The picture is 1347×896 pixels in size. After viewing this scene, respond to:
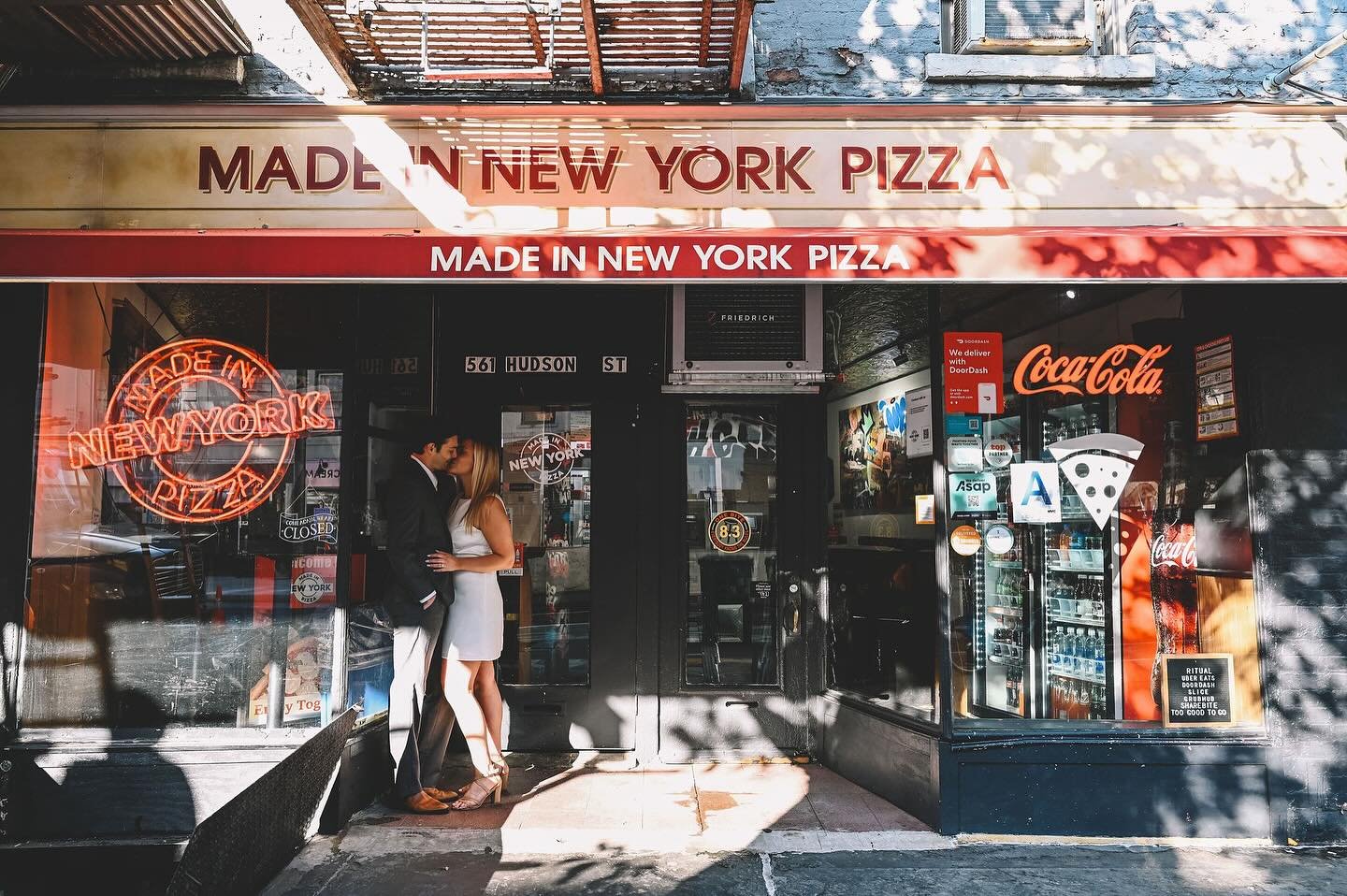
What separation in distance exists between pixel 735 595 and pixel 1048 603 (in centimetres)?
197

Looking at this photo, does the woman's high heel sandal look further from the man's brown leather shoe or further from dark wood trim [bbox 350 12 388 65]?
dark wood trim [bbox 350 12 388 65]

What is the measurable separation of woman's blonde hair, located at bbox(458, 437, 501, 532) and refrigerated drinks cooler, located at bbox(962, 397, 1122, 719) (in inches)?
109

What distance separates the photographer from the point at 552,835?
190 inches

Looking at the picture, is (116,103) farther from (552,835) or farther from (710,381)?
(552,835)

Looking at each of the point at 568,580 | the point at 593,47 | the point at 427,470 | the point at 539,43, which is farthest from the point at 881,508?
the point at 539,43

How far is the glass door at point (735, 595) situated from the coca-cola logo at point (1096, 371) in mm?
1695

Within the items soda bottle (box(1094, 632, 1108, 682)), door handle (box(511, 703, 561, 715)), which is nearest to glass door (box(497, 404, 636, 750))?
door handle (box(511, 703, 561, 715))

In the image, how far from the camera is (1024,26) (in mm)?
5363

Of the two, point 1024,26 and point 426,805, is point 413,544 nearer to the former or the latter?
point 426,805

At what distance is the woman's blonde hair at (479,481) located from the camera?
17.7 ft

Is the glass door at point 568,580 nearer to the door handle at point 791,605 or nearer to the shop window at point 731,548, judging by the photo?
the shop window at point 731,548

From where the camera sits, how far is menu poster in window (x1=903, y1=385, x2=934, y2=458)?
534cm

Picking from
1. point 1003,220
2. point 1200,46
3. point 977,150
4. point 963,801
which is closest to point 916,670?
point 963,801

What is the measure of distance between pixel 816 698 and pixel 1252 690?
2.50m
